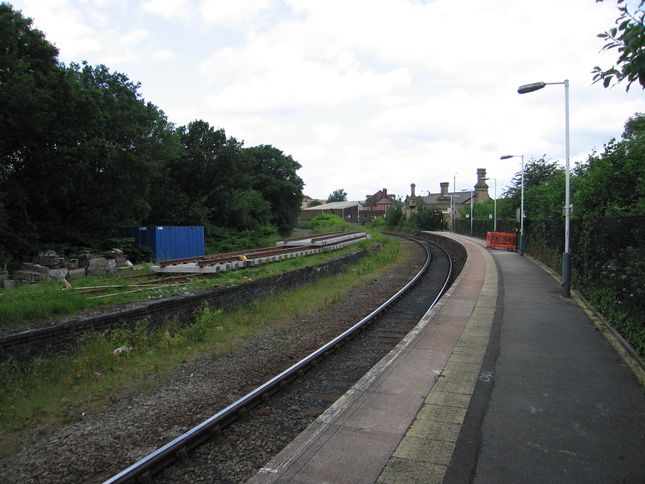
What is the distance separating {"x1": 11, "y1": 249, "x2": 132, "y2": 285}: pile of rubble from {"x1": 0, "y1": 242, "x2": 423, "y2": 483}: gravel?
853 centimetres

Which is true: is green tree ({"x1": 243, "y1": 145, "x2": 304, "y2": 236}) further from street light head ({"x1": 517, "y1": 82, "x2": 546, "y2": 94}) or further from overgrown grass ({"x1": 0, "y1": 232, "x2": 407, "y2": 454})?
overgrown grass ({"x1": 0, "y1": 232, "x2": 407, "y2": 454})

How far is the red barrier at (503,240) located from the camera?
27719mm

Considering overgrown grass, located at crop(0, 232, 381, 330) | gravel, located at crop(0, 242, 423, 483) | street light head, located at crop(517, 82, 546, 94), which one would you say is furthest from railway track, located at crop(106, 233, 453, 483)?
street light head, located at crop(517, 82, 546, 94)

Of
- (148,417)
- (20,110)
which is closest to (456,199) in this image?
(20,110)

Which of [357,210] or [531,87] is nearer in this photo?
[531,87]

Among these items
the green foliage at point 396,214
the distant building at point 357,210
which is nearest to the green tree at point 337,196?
the distant building at point 357,210

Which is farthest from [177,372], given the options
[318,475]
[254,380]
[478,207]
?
[478,207]

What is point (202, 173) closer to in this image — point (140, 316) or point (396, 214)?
point (140, 316)

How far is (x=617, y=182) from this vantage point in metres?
11.5

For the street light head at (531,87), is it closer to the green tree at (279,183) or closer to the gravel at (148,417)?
the gravel at (148,417)

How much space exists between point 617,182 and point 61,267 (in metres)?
19.5

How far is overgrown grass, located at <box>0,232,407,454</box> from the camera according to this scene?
5.38 metres

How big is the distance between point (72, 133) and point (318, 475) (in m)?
21.9

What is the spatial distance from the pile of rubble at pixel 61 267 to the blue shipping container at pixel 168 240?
5200 mm
